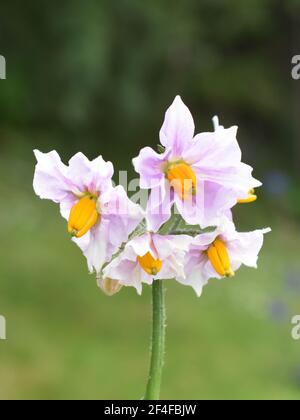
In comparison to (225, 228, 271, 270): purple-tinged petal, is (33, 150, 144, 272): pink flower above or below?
above

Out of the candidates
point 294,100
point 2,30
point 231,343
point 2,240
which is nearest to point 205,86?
point 294,100

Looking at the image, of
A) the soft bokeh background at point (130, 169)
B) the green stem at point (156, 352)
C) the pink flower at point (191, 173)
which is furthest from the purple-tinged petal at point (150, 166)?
the soft bokeh background at point (130, 169)

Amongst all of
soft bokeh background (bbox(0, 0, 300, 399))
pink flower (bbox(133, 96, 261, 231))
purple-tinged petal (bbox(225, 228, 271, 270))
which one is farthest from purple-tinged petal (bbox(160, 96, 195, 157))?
soft bokeh background (bbox(0, 0, 300, 399))

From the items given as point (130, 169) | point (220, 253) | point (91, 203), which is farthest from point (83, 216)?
point (130, 169)

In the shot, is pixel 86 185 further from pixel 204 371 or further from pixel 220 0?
pixel 220 0

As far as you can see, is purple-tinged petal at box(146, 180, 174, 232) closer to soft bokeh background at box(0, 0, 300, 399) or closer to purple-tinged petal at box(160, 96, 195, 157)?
purple-tinged petal at box(160, 96, 195, 157)

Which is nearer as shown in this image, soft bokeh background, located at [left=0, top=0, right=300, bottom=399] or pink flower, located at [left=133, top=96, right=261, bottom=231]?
pink flower, located at [left=133, top=96, right=261, bottom=231]
